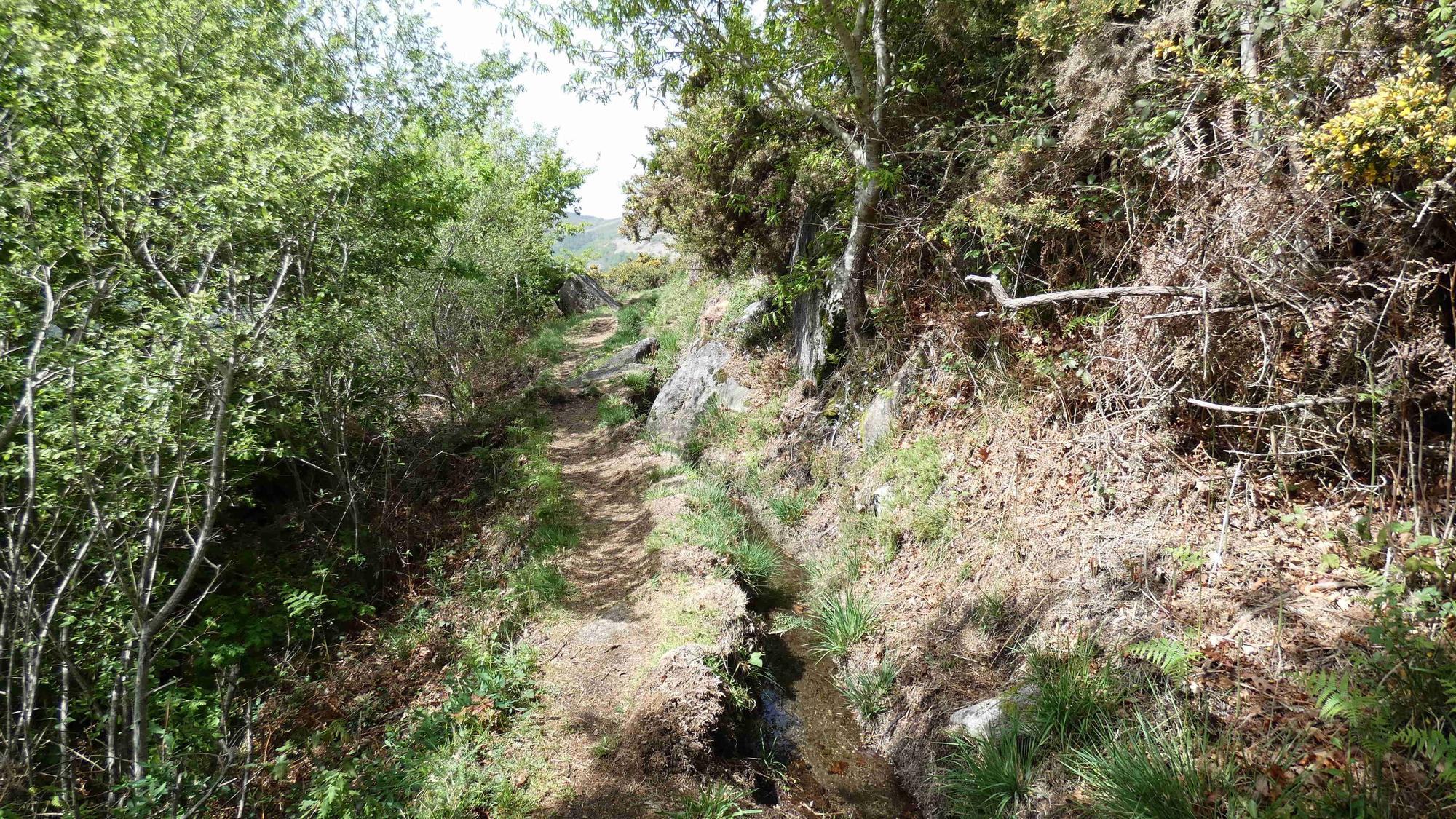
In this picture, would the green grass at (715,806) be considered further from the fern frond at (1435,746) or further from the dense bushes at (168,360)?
the fern frond at (1435,746)

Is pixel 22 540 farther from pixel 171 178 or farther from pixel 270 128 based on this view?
pixel 270 128

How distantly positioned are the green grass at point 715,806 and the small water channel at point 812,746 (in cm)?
24

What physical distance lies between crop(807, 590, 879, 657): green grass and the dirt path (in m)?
1.47

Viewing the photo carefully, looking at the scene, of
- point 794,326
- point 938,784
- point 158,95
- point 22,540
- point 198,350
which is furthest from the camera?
point 794,326

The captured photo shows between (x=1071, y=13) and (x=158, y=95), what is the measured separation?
7153 mm

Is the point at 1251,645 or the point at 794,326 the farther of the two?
the point at 794,326

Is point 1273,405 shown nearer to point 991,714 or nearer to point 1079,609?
point 1079,609

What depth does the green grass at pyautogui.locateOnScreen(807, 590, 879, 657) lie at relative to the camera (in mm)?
4832

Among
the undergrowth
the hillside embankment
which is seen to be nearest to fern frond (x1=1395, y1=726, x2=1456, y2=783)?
the hillside embankment

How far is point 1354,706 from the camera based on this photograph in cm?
233

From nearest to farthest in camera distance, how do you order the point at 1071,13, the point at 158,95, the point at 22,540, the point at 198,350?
the point at 22,540 → the point at 198,350 → the point at 158,95 → the point at 1071,13

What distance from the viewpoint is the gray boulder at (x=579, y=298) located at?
2220 cm

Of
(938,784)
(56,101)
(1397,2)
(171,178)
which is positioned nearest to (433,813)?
(938,784)

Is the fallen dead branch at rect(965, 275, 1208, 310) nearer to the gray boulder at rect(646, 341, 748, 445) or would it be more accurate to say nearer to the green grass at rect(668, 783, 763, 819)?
the green grass at rect(668, 783, 763, 819)
